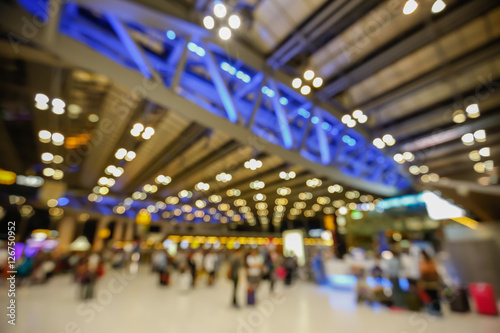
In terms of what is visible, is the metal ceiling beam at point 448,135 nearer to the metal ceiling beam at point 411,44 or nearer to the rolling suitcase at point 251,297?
the metal ceiling beam at point 411,44

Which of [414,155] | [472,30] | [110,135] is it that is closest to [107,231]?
[110,135]

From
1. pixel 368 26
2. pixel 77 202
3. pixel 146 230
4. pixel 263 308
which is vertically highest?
pixel 368 26

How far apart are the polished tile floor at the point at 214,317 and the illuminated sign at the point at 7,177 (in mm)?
8240

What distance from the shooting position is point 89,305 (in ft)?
20.7

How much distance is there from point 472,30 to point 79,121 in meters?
12.6

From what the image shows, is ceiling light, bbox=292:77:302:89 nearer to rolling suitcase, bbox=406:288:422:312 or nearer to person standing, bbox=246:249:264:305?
person standing, bbox=246:249:264:305

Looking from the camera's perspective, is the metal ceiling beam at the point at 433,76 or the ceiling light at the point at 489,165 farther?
the ceiling light at the point at 489,165

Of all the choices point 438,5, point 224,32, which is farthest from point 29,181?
point 438,5

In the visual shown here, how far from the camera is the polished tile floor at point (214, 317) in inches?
180

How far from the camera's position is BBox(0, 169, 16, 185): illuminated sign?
12.4 m

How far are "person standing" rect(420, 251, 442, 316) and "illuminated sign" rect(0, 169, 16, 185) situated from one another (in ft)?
63.4

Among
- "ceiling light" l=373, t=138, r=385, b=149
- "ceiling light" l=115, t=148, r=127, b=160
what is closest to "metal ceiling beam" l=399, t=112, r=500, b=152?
"ceiling light" l=373, t=138, r=385, b=149

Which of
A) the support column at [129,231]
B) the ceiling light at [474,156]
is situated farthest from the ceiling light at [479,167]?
the support column at [129,231]

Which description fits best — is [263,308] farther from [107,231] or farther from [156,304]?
[107,231]
